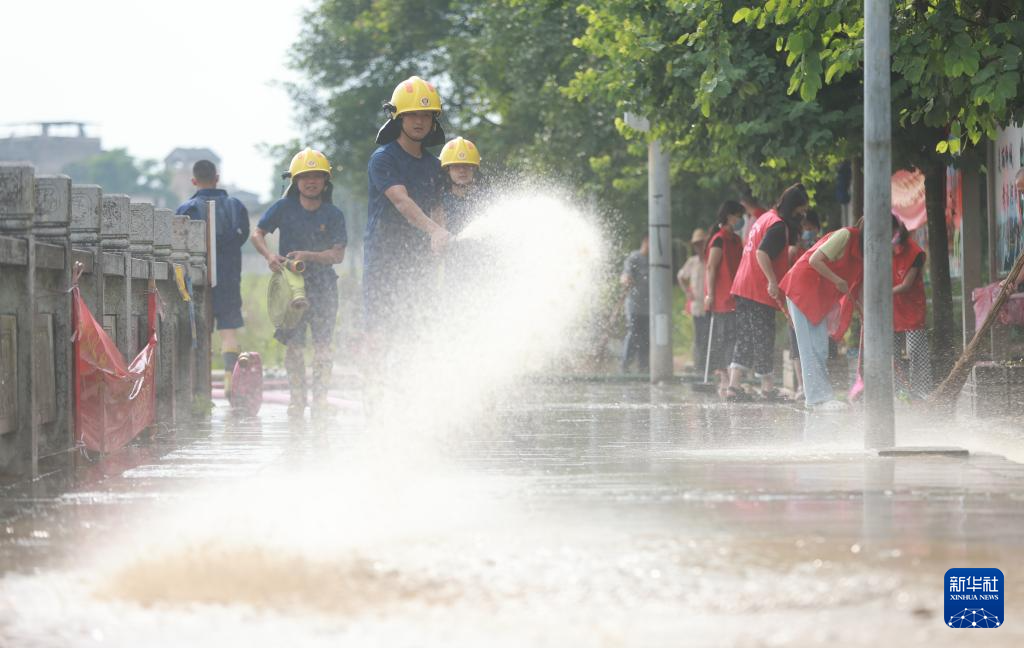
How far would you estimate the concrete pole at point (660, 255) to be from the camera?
69.9 ft

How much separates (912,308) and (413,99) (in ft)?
17.1

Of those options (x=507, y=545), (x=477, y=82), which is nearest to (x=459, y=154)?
(x=507, y=545)

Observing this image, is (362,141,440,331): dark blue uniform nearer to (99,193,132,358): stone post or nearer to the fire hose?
(99,193,132,358): stone post

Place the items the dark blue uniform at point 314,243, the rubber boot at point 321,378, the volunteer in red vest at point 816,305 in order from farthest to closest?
the dark blue uniform at point 314,243
the rubber boot at point 321,378
the volunteer in red vest at point 816,305

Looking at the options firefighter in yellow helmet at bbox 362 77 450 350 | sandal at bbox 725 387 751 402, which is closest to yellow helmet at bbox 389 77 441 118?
firefighter in yellow helmet at bbox 362 77 450 350

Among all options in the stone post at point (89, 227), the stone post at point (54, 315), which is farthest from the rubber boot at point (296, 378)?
the stone post at point (54, 315)

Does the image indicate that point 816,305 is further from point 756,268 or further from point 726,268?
point 726,268

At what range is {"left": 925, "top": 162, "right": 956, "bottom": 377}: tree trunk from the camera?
1616 cm

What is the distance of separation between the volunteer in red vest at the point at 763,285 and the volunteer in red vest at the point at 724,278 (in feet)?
2.94

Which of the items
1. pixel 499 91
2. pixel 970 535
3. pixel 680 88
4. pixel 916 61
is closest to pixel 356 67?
pixel 499 91

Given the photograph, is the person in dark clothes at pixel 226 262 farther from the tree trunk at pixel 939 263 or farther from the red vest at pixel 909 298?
the tree trunk at pixel 939 263

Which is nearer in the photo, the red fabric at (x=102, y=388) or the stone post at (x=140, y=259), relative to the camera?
the red fabric at (x=102, y=388)

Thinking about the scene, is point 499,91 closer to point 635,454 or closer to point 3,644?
point 635,454

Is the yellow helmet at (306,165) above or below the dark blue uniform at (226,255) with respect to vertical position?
above
